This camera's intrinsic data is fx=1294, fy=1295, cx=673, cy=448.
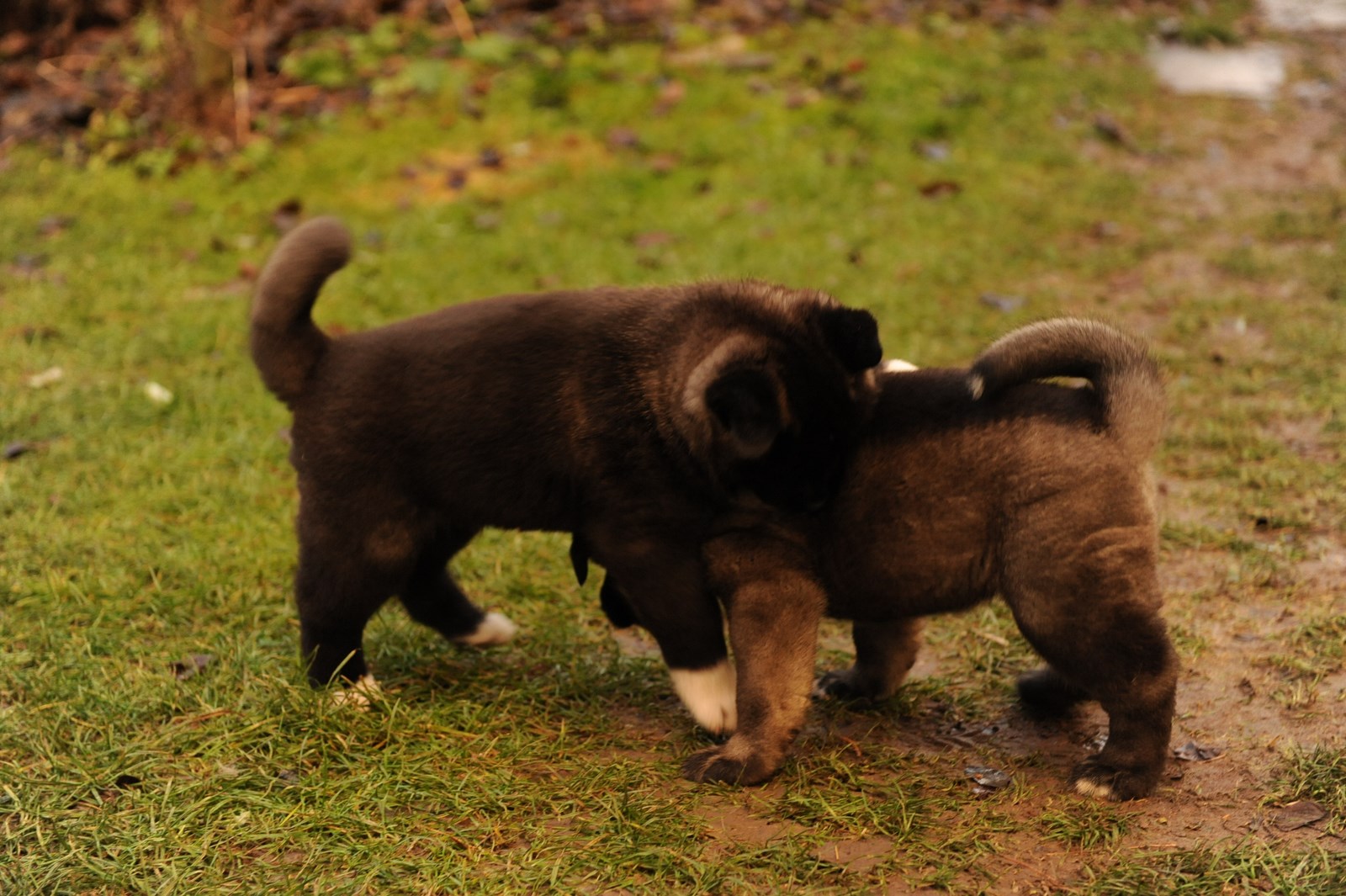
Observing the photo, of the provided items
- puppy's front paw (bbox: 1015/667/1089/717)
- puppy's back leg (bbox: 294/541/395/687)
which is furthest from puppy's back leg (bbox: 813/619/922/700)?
puppy's back leg (bbox: 294/541/395/687)

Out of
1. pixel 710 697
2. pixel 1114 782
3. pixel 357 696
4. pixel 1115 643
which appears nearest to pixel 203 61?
pixel 357 696

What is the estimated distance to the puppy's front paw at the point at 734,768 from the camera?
13.0ft

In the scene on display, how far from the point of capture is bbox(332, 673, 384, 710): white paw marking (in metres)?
4.22

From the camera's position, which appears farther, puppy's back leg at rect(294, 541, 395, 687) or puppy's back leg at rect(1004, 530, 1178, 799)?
puppy's back leg at rect(294, 541, 395, 687)

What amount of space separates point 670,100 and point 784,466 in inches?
283

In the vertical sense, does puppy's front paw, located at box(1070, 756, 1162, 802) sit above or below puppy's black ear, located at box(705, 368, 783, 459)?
below

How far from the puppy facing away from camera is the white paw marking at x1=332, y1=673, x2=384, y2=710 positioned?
108cm

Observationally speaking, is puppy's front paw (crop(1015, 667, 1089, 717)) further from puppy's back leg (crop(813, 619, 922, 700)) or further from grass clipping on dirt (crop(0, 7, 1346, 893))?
puppy's back leg (crop(813, 619, 922, 700))

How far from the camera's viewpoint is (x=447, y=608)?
4.88 meters

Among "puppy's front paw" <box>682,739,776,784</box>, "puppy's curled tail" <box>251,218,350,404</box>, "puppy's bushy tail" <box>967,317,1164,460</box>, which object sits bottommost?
"puppy's front paw" <box>682,739,776,784</box>

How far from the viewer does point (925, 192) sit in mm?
9375

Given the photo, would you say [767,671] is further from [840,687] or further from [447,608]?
[447,608]

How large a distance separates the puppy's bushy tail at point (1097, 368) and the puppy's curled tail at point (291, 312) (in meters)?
2.23

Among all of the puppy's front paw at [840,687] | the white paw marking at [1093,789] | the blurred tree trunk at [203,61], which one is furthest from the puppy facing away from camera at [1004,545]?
the blurred tree trunk at [203,61]
